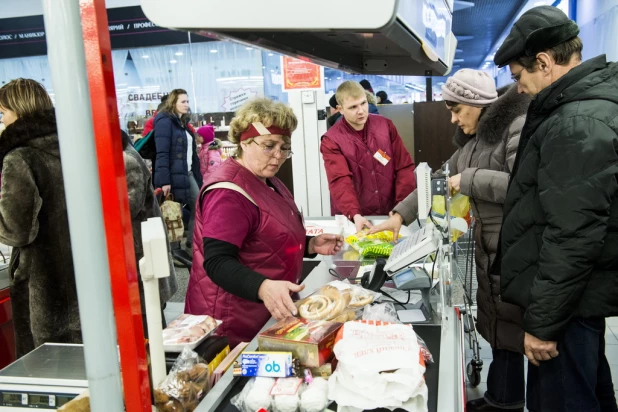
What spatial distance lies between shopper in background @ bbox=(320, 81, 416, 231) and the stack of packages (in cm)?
220

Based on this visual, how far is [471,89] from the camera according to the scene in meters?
2.65

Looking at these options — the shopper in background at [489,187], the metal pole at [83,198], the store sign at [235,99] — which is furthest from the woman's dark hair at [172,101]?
the store sign at [235,99]

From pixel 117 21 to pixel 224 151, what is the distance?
5.25m

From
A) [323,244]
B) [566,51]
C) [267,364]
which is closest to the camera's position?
[267,364]

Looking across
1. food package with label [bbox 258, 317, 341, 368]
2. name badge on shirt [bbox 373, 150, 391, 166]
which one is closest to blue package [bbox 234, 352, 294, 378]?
food package with label [bbox 258, 317, 341, 368]

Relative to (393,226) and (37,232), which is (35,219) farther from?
(393,226)

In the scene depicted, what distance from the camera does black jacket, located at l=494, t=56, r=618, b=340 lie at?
170 cm

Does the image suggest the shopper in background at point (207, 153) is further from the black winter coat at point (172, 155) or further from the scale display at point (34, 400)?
the scale display at point (34, 400)

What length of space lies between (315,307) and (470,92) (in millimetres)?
1540

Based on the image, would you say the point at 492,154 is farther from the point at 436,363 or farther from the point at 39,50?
the point at 39,50

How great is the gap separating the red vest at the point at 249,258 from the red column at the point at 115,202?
2.94ft

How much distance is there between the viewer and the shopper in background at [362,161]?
3.51 meters

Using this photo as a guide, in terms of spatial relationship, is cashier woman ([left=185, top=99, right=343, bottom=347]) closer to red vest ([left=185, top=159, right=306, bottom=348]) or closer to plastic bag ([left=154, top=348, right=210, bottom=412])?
red vest ([left=185, top=159, right=306, bottom=348])

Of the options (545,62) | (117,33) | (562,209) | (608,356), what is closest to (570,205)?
(562,209)
